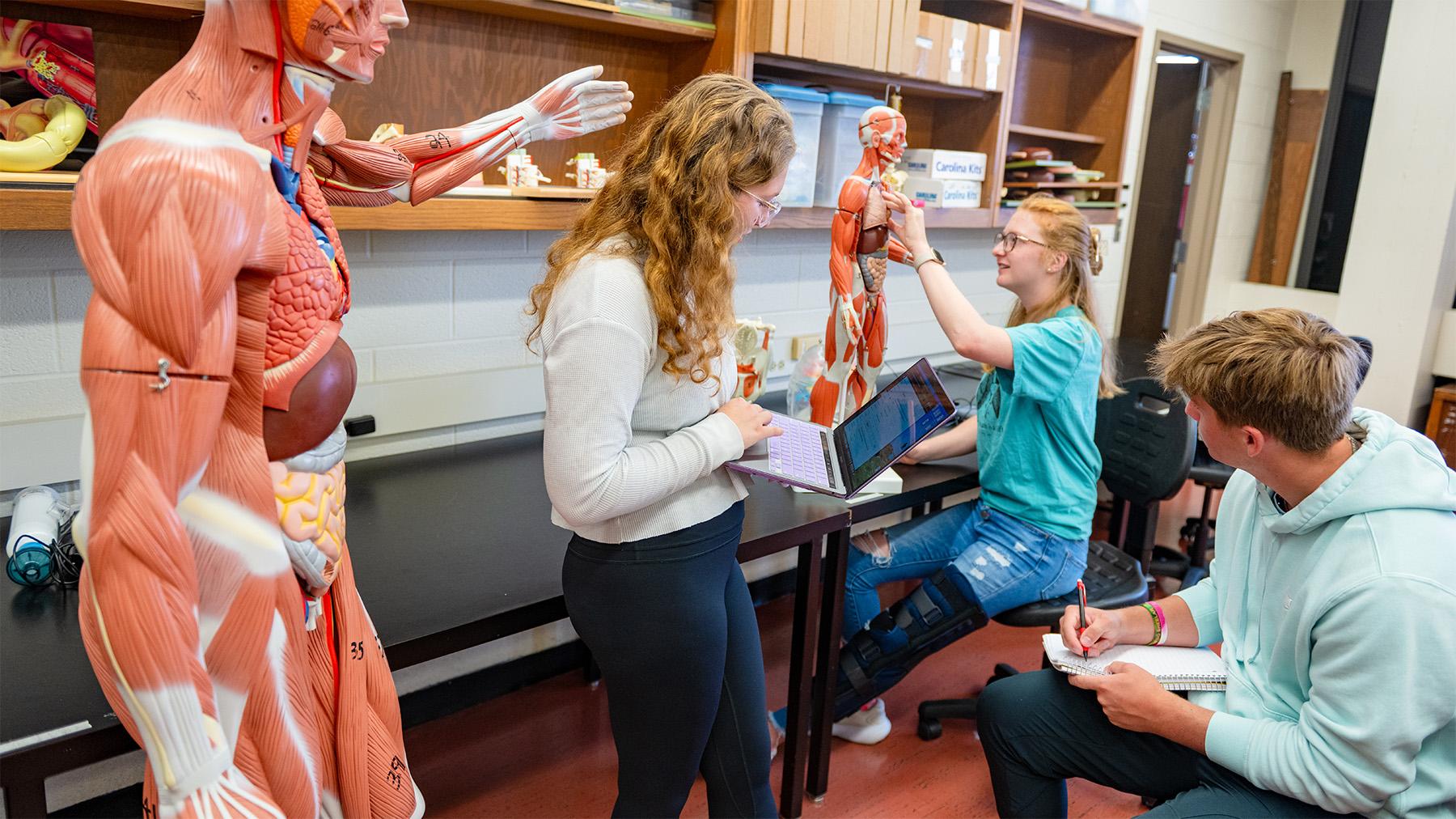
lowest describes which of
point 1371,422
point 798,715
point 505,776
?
point 505,776

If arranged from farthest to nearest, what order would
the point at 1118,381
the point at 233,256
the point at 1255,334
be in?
the point at 1118,381
the point at 1255,334
the point at 233,256

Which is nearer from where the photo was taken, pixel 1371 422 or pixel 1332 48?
pixel 1371 422

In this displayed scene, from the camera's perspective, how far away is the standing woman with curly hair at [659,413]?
1134mm

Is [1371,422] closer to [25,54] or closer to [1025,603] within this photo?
[1025,603]

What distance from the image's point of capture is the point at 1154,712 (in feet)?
4.68

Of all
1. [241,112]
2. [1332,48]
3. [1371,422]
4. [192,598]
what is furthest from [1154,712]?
[1332,48]

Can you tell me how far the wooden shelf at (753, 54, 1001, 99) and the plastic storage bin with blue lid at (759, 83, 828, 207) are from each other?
70 mm

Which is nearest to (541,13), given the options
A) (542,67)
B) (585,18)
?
(585,18)

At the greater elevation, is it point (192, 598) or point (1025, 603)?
point (192, 598)

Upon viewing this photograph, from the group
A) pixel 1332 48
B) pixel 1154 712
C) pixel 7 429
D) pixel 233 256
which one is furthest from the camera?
pixel 1332 48

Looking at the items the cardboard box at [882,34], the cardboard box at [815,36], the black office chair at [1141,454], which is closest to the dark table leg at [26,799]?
the cardboard box at [815,36]

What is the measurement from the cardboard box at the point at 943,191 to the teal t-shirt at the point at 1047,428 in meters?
0.87

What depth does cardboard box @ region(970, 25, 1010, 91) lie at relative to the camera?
281 centimetres

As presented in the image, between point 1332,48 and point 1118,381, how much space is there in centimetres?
275
